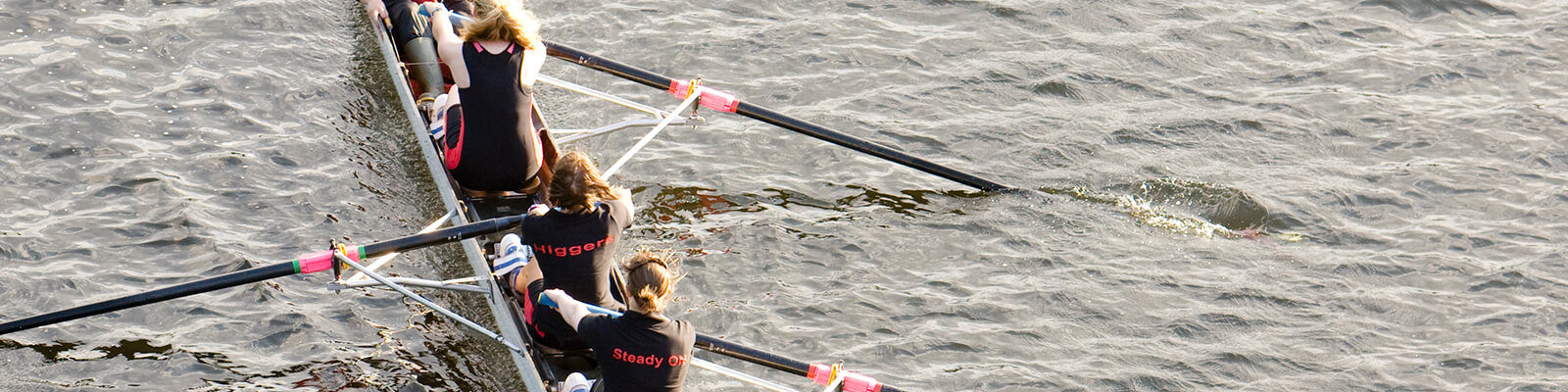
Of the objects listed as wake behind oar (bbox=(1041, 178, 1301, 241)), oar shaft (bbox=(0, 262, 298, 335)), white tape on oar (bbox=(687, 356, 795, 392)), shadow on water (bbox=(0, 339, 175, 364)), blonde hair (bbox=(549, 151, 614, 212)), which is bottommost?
wake behind oar (bbox=(1041, 178, 1301, 241))

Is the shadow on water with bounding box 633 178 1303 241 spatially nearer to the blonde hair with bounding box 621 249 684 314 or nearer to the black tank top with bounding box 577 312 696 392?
the black tank top with bounding box 577 312 696 392

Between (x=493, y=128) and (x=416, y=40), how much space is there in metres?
2.61

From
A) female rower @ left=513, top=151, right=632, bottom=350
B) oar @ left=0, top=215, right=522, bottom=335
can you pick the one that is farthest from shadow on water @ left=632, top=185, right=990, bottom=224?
female rower @ left=513, top=151, right=632, bottom=350

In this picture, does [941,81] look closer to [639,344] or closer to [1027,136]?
[1027,136]

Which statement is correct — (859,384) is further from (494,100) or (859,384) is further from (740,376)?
(494,100)

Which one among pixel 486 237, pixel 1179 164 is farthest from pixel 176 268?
pixel 1179 164

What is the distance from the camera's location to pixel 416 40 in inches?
440

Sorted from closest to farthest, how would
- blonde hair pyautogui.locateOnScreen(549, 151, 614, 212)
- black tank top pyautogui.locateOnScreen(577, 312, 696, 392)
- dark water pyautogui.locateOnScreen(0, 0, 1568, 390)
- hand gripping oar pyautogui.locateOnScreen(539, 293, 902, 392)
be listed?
black tank top pyautogui.locateOnScreen(577, 312, 696, 392) → blonde hair pyautogui.locateOnScreen(549, 151, 614, 212) → hand gripping oar pyautogui.locateOnScreen(539, 293, 902, 392) → dark water pyautogui.locateOnScreen(0, 0, 1568, 390)

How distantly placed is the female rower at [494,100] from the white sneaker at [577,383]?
225 centimetres

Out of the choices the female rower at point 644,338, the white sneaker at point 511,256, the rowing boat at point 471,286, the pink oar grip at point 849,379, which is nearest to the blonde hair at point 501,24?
the rowing boat at point 471,286

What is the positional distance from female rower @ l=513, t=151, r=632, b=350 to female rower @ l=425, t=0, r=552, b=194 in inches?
54.6

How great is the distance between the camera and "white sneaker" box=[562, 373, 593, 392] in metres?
7.32

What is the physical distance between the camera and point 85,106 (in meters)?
11.4

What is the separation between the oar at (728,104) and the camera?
1048 centimetres
